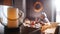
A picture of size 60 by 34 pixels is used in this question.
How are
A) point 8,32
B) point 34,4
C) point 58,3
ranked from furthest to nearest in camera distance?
point 34,4 < point 58,3 < point 8,32

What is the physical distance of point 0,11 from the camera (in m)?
1.52

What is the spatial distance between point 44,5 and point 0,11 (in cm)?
352

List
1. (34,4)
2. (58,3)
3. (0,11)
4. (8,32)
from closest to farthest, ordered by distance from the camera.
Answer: (8,32)
(0,11)
(58,3)
(34,4)

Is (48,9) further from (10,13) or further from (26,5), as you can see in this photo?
(10,13)

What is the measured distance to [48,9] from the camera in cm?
479

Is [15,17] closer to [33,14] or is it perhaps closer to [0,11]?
[0,11]

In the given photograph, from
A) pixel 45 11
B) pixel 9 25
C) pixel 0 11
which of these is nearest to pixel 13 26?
pixel 9 25

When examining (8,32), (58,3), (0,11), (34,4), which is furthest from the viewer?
(34,4)

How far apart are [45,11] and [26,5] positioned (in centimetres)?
83

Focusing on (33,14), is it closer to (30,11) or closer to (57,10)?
(30,11)

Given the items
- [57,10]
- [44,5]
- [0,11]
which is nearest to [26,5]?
[44,5]

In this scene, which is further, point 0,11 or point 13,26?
point 0,11

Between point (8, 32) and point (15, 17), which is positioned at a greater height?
point (15, 17)

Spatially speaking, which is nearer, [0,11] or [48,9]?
[0,11]
